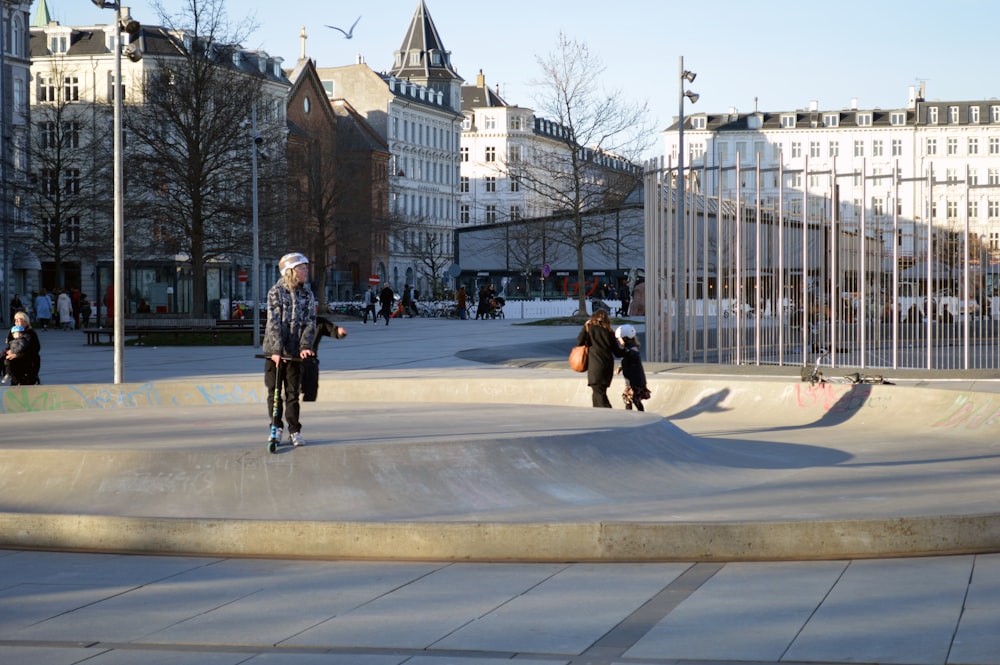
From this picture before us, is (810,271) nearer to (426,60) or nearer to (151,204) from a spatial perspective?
(151,204)

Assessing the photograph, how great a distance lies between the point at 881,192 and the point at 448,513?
67.1 metres

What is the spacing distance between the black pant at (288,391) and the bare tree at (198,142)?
1176 inches

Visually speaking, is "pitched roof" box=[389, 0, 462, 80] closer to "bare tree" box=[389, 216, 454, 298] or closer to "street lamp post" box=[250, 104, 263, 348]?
"bare tree" box=[389, 216, 454, 298]

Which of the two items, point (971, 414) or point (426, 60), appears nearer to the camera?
point (971, 414)

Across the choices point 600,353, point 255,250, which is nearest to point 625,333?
point 600,353

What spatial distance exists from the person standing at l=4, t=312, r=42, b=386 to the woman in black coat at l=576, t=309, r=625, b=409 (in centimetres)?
751

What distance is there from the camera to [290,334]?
34.8 ft

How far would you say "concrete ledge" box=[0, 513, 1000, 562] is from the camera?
8406 millimetres

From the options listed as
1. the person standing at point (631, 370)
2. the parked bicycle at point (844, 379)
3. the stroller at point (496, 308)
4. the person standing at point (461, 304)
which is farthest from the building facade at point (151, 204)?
the parked bicycle at point (844, 379)

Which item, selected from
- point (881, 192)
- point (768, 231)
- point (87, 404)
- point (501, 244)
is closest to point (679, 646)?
point (87, 404)

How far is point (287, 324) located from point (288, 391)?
53 cm

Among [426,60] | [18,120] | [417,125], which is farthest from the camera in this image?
[426,60]

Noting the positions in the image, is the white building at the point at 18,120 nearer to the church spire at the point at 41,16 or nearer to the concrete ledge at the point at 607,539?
the church spire at the point at 41,16

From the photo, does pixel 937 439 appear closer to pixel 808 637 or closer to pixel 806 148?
pixel 808 637
